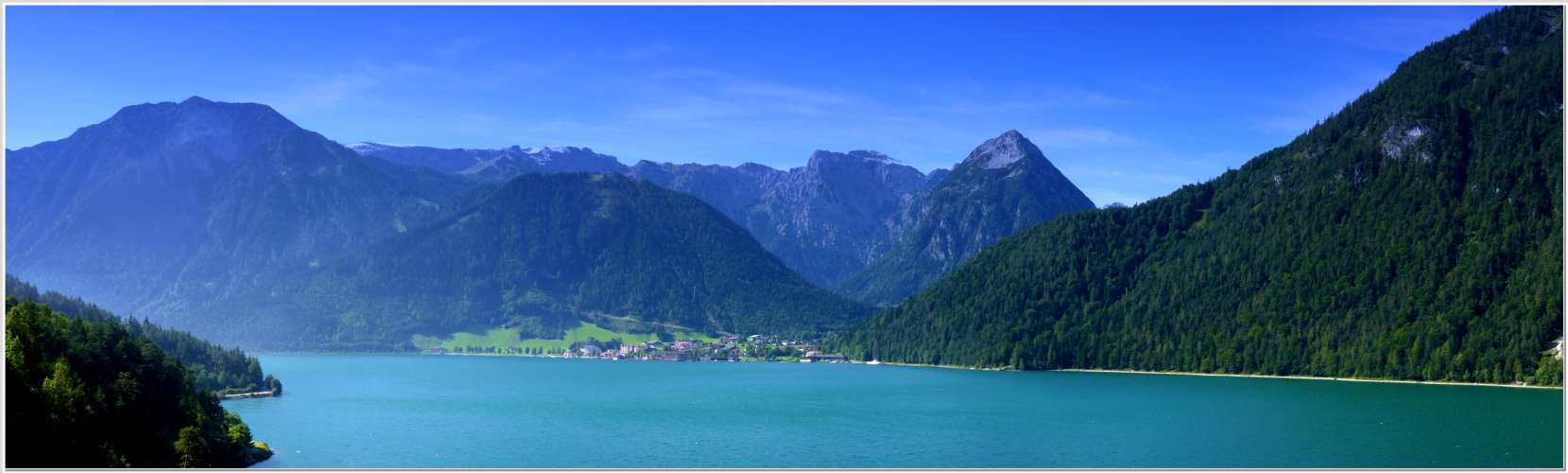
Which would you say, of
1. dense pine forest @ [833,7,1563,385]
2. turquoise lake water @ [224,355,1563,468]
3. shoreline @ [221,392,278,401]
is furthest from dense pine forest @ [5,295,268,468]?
dense pine forest @ [833,7,1563,385]

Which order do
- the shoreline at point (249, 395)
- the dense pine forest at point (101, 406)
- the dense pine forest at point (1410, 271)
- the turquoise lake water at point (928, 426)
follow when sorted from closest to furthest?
the dense pine forest at point (101, 406)
the turquoise lake water at point (928, 426)
the shoreline at point (249, 395)
the dense pine forest at point (1410, 271)

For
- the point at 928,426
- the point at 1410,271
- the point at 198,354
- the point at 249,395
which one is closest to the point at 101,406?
the point at 928,426

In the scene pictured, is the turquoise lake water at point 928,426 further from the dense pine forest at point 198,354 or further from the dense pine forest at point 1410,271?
the dense pine forest at point 1410,271

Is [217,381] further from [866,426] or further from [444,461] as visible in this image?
[866,426]

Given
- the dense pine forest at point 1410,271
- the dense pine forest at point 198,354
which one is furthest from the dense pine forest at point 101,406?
the dense pine forest at point 1410,271

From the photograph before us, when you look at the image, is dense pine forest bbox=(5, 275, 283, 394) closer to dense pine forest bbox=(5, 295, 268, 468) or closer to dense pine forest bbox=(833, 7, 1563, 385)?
dense pine forest bbox=(5, 295, 268, 468)

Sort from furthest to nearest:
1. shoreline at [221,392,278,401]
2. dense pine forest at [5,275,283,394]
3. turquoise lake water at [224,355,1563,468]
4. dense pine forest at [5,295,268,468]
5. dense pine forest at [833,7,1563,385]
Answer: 1. dense pine forest at [833,7,1563,385]
2. dense pine forest at [5,275,283,394]
3. shoreline at [221,392,278,401]
4. turquoise lake water at [224,355,1563,468]
5. dense pine forest at [5,295,268,468]

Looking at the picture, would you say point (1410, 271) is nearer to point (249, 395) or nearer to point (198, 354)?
point (249, 395)
